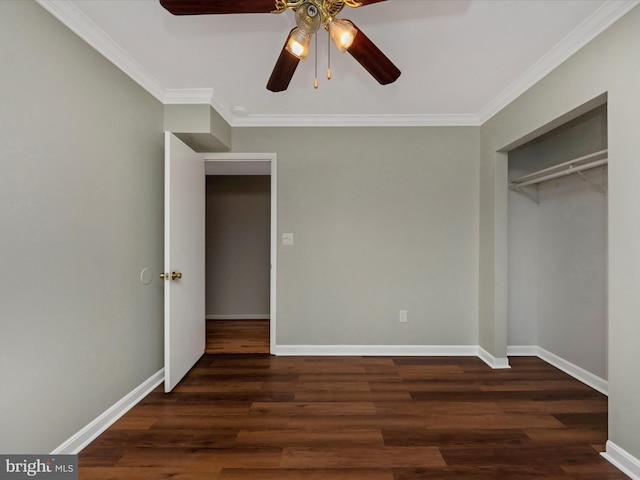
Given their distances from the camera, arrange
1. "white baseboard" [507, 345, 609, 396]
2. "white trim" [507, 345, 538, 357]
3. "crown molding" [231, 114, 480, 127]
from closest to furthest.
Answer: "white baseboard" [507, 345, 609, 396]
"crown molding" [231, 114, 480, 127]
"white trim" [507, 345, 538, 357]

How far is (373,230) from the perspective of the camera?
302cm

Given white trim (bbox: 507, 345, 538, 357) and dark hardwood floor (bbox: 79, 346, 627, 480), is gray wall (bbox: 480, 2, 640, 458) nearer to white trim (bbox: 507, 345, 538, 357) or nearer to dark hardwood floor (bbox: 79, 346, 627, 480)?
dark hardwood floor (bbox: 79, 346, 627, 480)

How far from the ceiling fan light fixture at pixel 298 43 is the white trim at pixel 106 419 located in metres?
2.33

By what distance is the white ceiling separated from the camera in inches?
62.6

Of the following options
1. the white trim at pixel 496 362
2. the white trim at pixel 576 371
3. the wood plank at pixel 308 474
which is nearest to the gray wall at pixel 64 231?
the wood plank at pixel 308 474

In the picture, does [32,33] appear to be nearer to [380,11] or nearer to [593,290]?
[380,11]

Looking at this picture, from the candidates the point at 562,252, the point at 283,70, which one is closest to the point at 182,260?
the point at 283,70

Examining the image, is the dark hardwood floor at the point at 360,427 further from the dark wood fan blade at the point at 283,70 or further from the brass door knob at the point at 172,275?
the dark wood fan blade at the point at 283,70

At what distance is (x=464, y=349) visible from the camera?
304 centimetres

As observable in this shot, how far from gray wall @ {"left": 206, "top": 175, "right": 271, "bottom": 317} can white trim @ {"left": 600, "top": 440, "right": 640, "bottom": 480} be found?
386cm

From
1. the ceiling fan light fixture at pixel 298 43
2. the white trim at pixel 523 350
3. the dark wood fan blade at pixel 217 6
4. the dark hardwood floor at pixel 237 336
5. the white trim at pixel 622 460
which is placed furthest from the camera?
the dark hardwood floor at pixel 237 336

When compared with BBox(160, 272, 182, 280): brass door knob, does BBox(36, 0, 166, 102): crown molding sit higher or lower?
higher

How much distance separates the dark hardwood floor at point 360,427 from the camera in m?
1.56

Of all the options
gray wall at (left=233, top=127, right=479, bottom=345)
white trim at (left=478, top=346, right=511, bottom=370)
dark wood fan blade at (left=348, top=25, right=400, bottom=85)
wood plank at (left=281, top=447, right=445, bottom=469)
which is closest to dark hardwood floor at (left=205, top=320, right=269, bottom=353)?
gray wall at (left=233, top=127, right=479, bottom=345)
